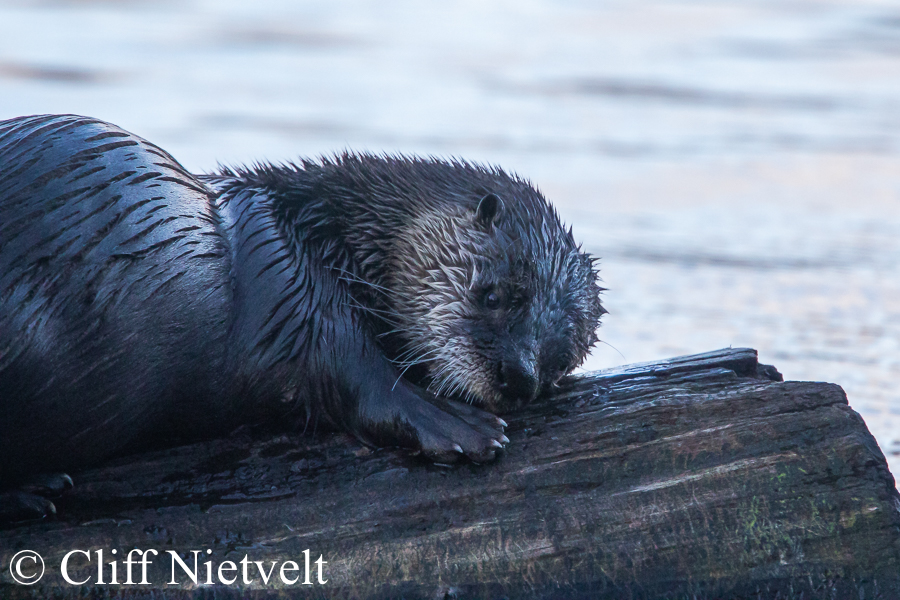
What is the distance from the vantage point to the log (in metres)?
3.42

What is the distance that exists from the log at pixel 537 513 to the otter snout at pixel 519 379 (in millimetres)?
106

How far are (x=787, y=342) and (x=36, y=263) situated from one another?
479 cm

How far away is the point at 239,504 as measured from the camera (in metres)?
3.50

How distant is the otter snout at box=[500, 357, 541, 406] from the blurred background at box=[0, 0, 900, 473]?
7.39ft

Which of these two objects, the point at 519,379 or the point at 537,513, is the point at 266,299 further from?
the point at 537,513

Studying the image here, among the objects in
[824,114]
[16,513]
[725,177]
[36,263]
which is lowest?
[16,513]

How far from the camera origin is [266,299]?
12.3 feet

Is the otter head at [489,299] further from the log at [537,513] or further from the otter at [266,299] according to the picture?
the log at [537,513]

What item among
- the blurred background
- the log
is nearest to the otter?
the log

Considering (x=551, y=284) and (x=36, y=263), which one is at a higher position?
(x=551, y=284)

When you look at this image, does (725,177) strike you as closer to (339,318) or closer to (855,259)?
(855,259)

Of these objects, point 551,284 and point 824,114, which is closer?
point 551,284

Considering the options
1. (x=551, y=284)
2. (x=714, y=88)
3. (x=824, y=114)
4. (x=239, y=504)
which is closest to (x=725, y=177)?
(x=824, y=114)

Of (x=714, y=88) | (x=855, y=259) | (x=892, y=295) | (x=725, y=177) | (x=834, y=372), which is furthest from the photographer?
(x=714, y=88)
